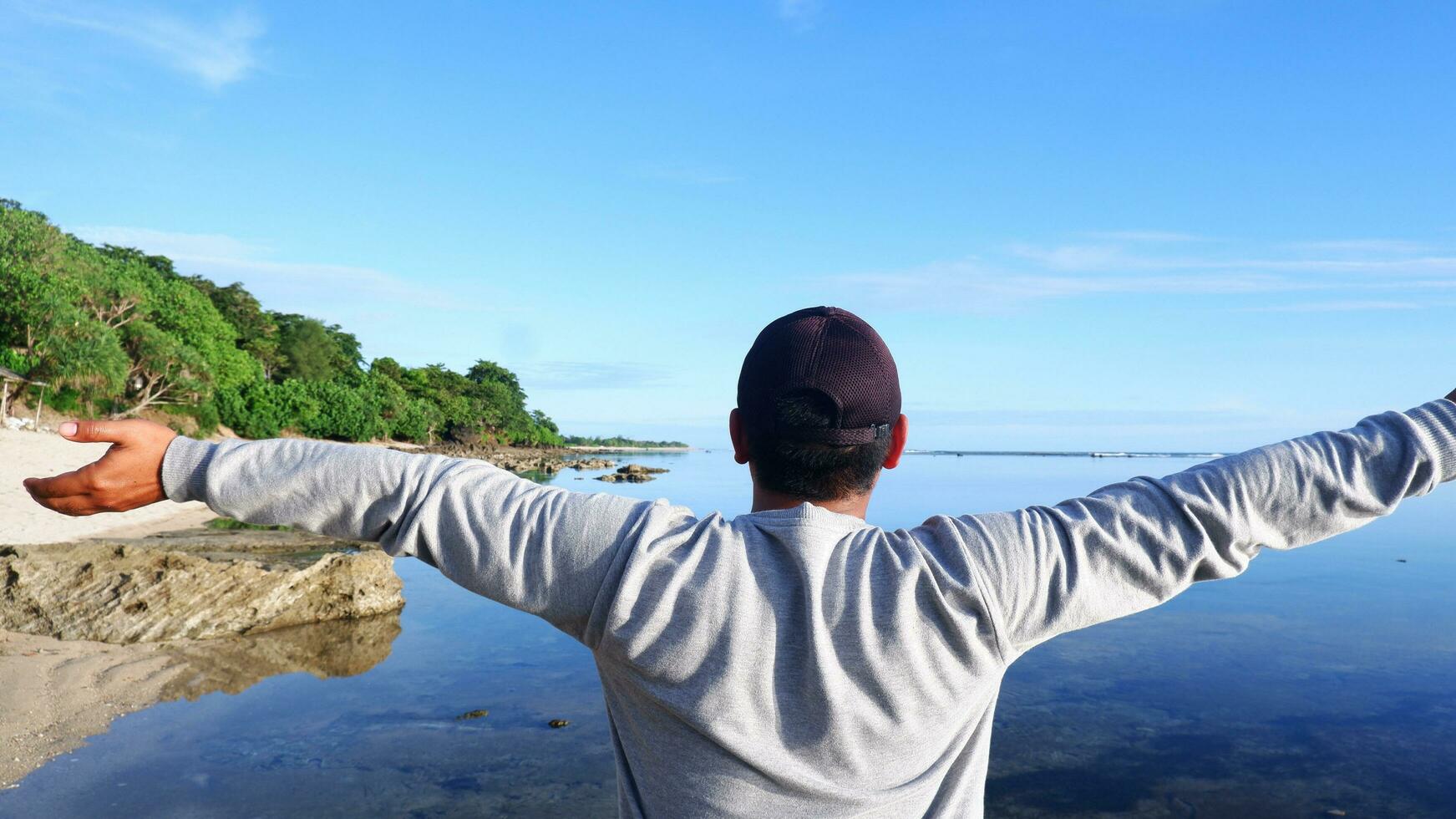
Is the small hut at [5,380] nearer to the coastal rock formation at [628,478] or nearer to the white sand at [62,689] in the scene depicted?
the coastal rock formation at [628,478]

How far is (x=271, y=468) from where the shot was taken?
3.63 feet

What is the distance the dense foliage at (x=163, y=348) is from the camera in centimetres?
3045

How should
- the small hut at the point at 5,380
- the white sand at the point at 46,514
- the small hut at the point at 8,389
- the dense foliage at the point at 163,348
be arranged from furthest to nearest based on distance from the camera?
the dense foliage at the point at 163,348
the small hut at the point at 8,389
the small hut at the point at 5,380
the white sand at the point at 46,514

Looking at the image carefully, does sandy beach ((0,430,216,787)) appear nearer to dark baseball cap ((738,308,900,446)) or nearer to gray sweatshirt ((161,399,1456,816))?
gray sweatshirt ((161,399,1456,816))

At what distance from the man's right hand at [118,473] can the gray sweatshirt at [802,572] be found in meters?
0.02

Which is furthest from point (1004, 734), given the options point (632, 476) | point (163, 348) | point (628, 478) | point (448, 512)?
point (163, 348)

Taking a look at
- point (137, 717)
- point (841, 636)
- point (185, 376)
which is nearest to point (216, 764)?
point (137, 717)

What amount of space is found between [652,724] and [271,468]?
1.96 feet

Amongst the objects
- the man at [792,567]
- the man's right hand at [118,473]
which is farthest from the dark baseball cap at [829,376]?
the man's right hand at [118,473]

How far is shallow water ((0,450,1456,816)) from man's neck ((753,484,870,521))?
4.32 metres

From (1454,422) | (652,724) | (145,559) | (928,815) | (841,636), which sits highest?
(1454,422)

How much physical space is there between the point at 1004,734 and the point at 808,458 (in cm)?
618

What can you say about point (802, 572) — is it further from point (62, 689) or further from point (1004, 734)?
point (62, 689)

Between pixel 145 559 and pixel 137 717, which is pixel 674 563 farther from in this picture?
pixel 145 559
